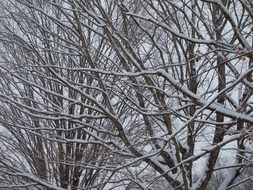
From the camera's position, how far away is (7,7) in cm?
818

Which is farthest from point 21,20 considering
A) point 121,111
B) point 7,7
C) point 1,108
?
point 121,111

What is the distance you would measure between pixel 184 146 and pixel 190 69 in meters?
1.17

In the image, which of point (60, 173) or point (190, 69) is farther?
point (60, 173)

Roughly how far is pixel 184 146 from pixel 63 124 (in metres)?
3.00

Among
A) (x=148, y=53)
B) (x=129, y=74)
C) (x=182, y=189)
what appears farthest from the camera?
(x=148, y=53)

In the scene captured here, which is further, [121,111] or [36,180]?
[121,111]

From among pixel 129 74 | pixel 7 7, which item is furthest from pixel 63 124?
pixel 129 74

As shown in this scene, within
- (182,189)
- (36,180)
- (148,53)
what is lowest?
(182,189)

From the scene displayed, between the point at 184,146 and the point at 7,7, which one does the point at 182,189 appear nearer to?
the point at 184,146

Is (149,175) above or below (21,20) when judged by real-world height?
below

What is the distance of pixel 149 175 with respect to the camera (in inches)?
336

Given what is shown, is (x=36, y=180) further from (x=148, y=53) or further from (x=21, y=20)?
(x=21, y=20)

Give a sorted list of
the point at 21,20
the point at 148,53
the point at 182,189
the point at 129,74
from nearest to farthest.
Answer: the point at 129,74 < the point at 182,189 < the point at 148,53 < the point at 21,20

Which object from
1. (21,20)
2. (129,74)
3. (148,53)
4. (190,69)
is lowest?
(129,74)
